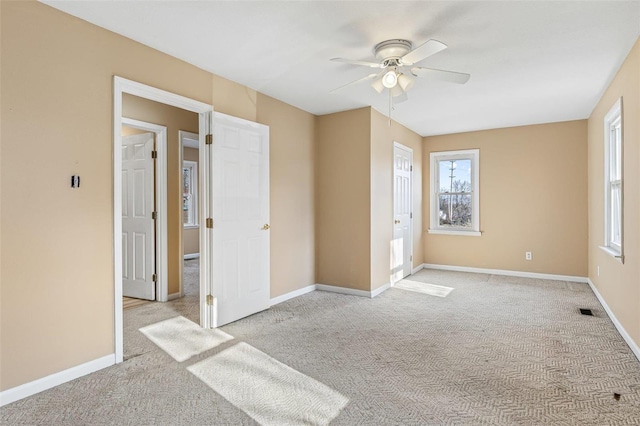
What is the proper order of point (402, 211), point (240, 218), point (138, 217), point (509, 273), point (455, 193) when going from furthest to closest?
point (455, 193), point (509, 273), point (402, 211), point (138, 217), point (240, 218)

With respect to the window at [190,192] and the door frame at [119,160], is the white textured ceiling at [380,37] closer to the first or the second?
the door frame at [119,160]

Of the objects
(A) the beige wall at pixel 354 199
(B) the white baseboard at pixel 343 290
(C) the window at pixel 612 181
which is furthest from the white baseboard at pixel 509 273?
(B) the white baseboard at pixel 343 290

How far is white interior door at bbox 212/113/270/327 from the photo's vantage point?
11.8ft

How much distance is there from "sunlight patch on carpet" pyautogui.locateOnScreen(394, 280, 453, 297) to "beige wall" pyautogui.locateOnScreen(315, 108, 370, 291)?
83cm

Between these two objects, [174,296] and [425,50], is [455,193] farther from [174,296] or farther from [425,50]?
[174,296]

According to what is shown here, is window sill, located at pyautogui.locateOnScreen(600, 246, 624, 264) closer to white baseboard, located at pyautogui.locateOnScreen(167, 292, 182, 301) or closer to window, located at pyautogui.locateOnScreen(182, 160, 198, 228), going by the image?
white baseboard, located at pyautogui.locateOnScreen(167, 292, 182, 301)

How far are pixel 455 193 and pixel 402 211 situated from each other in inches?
56.0

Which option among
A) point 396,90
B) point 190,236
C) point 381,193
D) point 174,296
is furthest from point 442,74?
point 190,236

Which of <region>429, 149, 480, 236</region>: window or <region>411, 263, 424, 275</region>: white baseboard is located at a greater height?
<region>429, 149, 480, 236</region>: window

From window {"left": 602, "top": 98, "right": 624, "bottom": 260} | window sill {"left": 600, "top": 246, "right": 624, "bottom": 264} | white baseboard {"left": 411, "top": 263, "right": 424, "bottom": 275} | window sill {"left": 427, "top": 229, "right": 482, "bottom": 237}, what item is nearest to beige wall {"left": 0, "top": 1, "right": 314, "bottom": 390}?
window sill {"left": 600, "top": 246, "right": 624, "bottom": 264}

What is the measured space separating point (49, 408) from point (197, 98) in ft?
8.56

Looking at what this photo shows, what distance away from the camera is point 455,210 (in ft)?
22.0

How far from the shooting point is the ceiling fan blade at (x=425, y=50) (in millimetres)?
2318

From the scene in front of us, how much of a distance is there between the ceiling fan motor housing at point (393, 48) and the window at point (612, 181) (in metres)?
2.46
